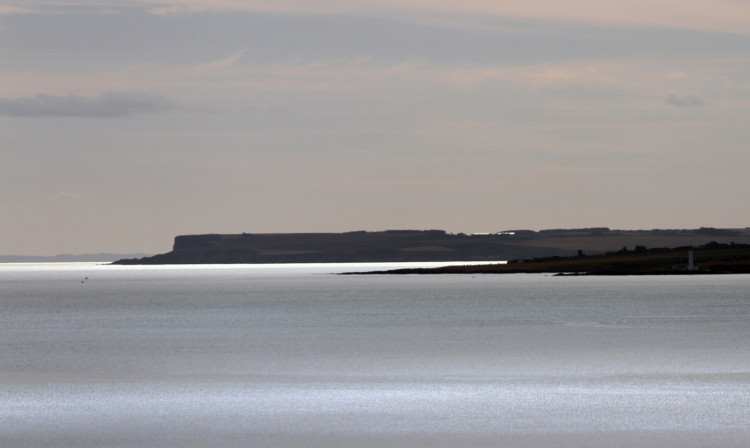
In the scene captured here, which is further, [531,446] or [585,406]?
[585,406]

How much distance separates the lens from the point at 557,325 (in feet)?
247

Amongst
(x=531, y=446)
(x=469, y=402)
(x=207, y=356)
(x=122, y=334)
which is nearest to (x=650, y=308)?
(x=122, y=334)

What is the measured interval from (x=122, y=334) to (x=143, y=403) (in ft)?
124

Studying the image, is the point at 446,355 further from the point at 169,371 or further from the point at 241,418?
the point at 241,418

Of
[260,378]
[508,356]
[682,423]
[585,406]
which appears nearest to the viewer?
[682,423]

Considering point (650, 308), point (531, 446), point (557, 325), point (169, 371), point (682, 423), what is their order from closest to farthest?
point (531, 446)
point (682, 423)
point (169, 371)
point (557, 325)
point (650, 308)

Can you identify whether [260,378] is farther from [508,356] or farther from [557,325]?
[557,325]

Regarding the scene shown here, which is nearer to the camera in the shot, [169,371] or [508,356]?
[169,371]

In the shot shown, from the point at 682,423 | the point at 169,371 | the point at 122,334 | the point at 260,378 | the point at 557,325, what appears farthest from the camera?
the point at 557,325

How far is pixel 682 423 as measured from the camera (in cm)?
2844

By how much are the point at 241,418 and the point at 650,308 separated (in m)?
74.5

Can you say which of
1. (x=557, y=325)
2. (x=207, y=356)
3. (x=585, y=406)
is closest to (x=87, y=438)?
(x=585, y=406)

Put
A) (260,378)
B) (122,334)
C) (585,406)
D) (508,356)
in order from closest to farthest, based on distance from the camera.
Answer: (585,406) < (260,378) < (508,356) < (122,334)

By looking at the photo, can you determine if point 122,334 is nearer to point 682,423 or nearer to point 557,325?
point 557,325
